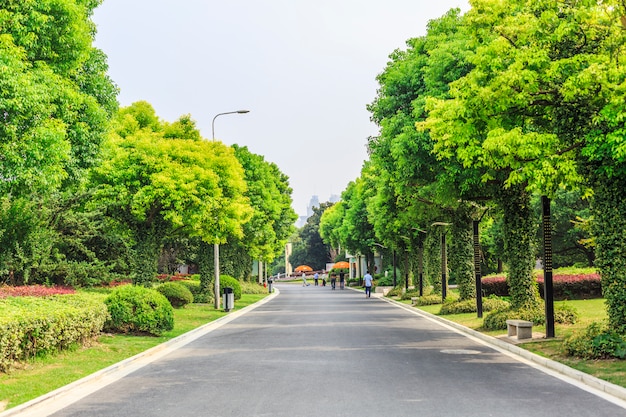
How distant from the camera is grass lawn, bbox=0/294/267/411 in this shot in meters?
10.1

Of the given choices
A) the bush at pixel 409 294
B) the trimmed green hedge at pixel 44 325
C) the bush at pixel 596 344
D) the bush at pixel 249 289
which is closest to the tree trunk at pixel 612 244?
the bush at pixel 596 344

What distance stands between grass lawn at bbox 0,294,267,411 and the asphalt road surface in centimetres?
83

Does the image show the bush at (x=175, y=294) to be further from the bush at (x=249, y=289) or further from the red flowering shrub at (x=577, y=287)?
the bush at (x=249, y=289)

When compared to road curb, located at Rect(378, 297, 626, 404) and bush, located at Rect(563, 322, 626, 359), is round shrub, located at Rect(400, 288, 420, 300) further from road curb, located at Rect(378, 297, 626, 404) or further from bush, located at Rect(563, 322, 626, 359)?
bush, located at Rect(563, 322, 626, 359)

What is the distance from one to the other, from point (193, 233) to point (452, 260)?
12304mm

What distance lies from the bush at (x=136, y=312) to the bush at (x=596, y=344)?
36.8ft

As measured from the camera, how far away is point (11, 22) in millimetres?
16281

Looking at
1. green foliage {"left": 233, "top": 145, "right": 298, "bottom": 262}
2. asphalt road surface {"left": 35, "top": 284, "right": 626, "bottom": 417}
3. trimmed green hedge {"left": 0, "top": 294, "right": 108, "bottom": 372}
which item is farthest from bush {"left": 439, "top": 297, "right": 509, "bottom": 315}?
green foliage {"left": 233, "top": 145, "right": 298, "bottom": 262}

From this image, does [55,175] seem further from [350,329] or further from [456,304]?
[456,304]

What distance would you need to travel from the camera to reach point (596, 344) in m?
12.6

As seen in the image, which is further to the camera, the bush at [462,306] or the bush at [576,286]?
the bush at [576,286]

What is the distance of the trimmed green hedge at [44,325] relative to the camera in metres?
11.7

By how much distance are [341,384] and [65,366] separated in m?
5.76

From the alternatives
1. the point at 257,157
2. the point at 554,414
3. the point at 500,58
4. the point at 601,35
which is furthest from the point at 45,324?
the point at 257,157
